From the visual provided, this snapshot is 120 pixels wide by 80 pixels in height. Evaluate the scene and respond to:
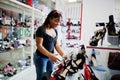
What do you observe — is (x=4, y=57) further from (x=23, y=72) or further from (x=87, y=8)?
(x=87, y=8)

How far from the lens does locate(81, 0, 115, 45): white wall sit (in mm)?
3957

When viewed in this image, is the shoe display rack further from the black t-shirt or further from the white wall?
the white wall

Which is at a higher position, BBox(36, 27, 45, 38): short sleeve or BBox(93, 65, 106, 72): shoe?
BBox(36, 27, 45, 38): short sleeve

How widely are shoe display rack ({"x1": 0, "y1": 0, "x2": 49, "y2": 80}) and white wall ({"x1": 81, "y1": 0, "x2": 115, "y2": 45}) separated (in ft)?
4.40

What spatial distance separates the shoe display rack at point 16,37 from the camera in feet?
7.75

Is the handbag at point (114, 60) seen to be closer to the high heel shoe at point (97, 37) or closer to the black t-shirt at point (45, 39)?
the high heel shoe at point (97, 37)

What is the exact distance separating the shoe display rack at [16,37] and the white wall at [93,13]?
1.34m

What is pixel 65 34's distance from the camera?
4.95m

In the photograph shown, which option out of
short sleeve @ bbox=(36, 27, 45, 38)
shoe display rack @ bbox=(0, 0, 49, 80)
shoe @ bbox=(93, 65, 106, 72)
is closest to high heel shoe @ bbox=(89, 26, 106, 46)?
shoe @ bbox=(93, 65, 106, 72)

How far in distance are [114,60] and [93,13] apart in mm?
2488

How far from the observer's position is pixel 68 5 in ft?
16.0

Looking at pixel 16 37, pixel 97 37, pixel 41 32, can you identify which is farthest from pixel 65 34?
pixel 41 32

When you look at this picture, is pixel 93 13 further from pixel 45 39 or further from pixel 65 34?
pixel 45 39

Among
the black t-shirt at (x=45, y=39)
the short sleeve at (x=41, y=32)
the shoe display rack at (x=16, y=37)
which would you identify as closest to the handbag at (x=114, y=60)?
the black t-shirt at (x=45, y=39)
